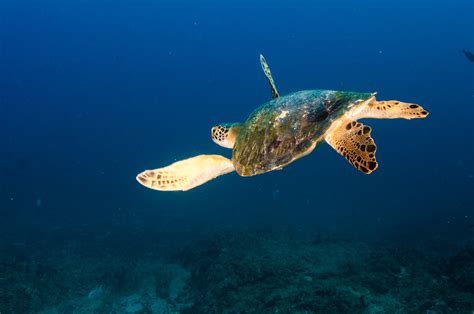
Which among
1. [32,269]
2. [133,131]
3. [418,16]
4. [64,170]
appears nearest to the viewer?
[32,269]

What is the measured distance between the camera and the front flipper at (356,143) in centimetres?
294

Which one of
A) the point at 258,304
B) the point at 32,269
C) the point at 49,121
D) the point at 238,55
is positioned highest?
the point at 238,55

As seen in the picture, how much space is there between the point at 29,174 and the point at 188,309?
122 feet

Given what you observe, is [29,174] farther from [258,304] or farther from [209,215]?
[258,304]

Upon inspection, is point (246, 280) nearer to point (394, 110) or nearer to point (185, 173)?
point (185, 173)

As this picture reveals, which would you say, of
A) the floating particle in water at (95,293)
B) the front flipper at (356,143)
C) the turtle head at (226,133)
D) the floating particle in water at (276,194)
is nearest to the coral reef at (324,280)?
the floating particle in water at (95,293)

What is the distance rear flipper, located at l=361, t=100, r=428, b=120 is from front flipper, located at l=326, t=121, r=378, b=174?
1.74 feet

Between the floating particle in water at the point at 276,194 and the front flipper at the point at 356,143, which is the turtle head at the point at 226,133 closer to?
the front flipper at the point at 356,143

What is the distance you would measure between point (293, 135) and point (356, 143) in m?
0.67

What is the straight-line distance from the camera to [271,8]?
10944cm

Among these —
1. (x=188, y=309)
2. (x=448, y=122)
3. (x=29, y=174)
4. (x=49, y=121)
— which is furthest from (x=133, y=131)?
(x=188, y=309)

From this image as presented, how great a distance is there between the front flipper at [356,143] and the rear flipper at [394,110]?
20.8 inches

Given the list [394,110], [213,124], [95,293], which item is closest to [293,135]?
[394,110]

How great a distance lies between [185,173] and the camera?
3844mm
